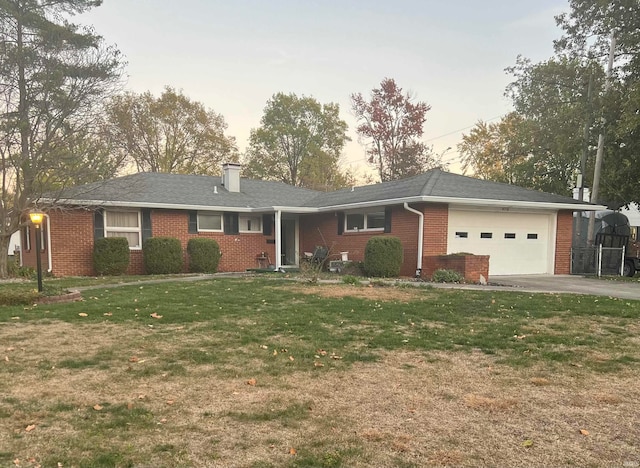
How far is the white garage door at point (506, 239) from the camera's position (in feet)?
48.1

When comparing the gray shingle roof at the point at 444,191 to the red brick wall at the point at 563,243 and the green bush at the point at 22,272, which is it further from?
the green bush at the point at 22,272

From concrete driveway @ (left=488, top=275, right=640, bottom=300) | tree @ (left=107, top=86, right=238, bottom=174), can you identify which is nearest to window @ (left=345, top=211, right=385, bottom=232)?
concrete driveway @ (left=488, top=275, right=640, bottom=300)

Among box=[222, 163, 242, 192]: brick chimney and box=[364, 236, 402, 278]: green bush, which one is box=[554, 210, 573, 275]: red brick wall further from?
box=[222, 163, 242, 192]: brick chimney

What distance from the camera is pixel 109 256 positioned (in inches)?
559

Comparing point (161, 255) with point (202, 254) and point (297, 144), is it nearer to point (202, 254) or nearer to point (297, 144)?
point (202, 254)

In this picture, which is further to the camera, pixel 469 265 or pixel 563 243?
pixel 563 243

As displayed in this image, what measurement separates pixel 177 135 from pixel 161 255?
21.3 meters

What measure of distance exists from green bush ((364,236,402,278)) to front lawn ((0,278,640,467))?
21.3ft

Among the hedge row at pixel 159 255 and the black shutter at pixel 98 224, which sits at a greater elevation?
the black shutter at pixel 98 224

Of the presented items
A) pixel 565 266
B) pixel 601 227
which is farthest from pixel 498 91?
pixel 565 266

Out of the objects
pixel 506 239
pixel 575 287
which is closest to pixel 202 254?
pixel 506 239

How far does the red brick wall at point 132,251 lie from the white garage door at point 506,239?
7464 mm

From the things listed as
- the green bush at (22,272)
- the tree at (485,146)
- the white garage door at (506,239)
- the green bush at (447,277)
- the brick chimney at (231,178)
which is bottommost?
the green bush at (22,272)

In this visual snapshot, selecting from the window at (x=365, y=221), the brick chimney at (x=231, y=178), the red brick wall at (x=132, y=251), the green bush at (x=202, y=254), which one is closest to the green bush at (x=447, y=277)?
the window at (x=365, y=221)
